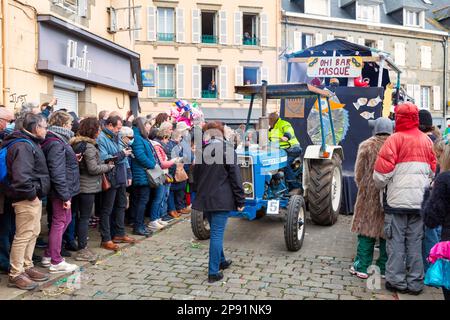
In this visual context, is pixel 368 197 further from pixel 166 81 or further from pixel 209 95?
pixel 166 81

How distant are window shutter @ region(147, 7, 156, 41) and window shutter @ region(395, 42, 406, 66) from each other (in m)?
14.7

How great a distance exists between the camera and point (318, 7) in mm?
25906

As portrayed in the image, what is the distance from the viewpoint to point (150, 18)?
76.5ft

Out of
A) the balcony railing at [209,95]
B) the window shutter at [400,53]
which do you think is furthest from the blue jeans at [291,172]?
the window shutter at [400,53]

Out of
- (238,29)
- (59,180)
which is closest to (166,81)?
(238,29)

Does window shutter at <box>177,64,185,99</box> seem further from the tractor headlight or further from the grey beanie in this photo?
the grey beanie

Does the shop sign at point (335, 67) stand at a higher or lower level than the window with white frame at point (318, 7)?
lower

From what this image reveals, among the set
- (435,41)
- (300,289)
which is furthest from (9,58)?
(435,41)

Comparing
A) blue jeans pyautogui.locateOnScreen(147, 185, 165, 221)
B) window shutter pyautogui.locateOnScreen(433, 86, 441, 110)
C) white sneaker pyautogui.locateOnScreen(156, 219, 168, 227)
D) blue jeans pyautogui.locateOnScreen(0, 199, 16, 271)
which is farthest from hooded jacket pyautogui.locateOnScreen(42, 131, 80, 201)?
window shutter pyautogui.locateOnScreen(433, 86, 441, 110)

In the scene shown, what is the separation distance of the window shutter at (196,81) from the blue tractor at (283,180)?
17.0 meters

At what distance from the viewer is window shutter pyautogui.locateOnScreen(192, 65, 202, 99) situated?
939 inches

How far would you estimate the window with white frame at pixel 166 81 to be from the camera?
23.9m

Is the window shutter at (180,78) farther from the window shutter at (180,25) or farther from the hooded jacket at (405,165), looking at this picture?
the hooded jacket at (405,165)

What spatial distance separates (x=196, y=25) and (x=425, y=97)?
15.4 m
